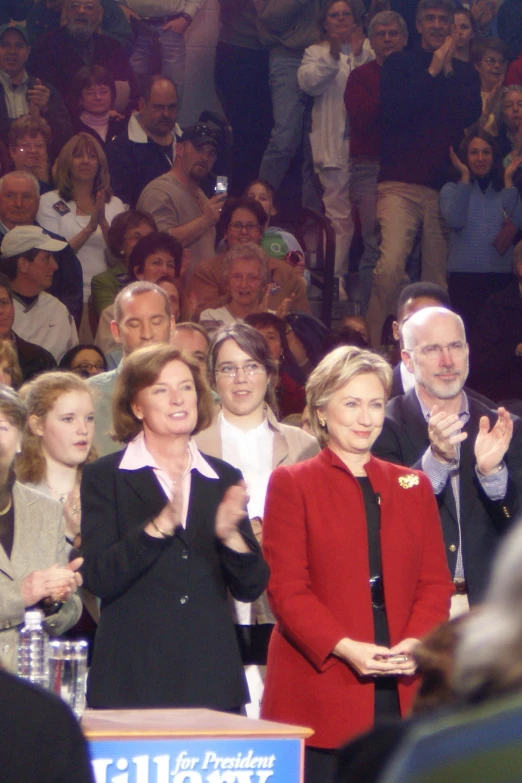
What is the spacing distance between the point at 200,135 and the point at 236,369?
4.83 m

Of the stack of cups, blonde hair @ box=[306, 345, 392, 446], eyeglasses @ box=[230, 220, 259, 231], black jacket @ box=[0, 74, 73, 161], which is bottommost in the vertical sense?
the stack of cups

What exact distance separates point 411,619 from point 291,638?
1.02 ft

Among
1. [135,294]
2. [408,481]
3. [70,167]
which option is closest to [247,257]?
[70,167]

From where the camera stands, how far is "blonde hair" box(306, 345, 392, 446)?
11.3 feet

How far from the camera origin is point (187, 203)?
8336mm

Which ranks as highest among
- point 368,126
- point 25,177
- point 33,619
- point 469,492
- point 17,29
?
point 17,29

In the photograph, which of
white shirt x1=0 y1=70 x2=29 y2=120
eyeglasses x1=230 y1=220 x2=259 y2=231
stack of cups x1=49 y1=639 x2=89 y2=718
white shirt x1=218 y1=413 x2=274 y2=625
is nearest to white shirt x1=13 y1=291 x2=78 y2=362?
eyeglasses x1=230 y1=220 x2=259 y2=231

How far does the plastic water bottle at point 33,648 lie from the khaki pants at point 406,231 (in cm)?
643

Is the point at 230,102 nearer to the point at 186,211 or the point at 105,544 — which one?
the point at 186,211

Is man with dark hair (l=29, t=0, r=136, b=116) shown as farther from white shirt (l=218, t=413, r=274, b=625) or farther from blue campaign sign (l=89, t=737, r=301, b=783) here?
blue campaign sign (l=89, t=737, r=301, b=783)

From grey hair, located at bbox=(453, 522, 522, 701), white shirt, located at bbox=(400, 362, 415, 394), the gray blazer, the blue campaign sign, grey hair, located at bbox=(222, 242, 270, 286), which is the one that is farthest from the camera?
grey hair, located at bbox=(222, 242, 270, 286)

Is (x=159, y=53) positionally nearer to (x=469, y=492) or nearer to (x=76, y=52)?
(x=76, y=52)

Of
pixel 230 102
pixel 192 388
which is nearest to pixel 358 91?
pixel 230 102

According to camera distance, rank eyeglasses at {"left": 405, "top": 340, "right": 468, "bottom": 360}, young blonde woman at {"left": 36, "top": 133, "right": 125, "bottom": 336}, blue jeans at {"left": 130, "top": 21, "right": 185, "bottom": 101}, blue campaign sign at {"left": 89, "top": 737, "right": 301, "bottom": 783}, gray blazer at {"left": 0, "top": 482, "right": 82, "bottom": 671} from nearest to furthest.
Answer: blue campaign sign at {"left": 89, "top": 737, "right": 301, "bottom": 783} < gray blazer at {"left": 0, "top": 482, "right": 82, "bottom": 671} < eyeglasses at {"left": 405, "top": 340, "right": 468, "bottom": 360} < young blonde woman at {"left": 36, "top": 133, "right": 125, "bottom": 336} < blue jeans at {"left": 130, "top": 21, "right": 185, "bottom": 101}
